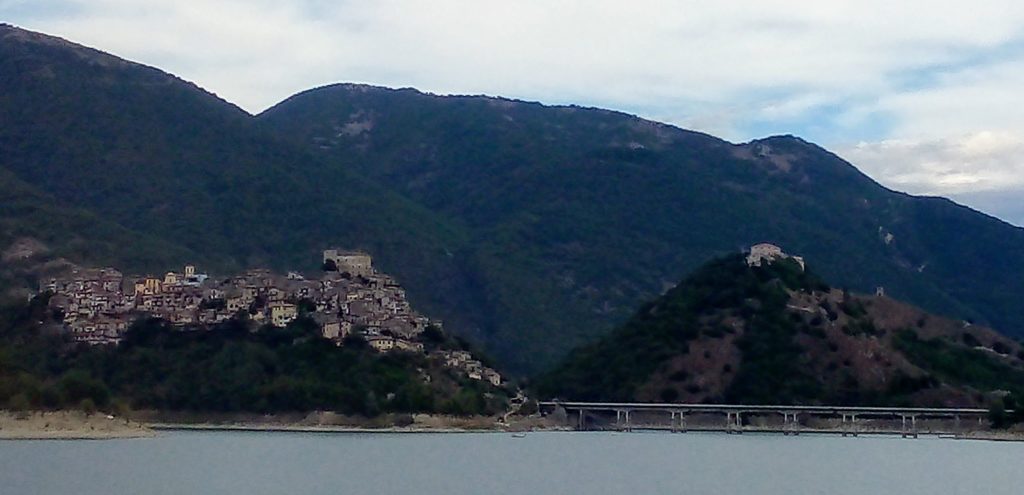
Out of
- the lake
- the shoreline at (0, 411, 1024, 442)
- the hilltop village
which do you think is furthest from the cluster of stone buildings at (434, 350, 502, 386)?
the lake

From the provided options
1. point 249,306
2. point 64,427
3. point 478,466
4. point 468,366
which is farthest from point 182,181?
point 478,466

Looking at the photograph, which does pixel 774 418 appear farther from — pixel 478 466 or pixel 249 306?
pixel 478 466

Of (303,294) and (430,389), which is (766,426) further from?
(303,294)

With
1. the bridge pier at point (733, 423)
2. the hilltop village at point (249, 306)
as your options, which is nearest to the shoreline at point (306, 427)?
the bridge pier at point (733, 423)

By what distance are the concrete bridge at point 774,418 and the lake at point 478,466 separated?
20.3m

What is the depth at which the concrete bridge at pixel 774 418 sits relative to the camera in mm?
127188

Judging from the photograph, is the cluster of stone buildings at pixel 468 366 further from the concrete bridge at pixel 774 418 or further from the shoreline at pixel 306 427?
the concrete bridge at pixel 774 418

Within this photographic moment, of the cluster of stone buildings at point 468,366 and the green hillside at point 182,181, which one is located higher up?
the green hillside at point 182,181

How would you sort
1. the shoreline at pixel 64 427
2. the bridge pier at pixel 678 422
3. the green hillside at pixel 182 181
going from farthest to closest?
the green hillside at pixel 182 181
the bridge pier at pixel 678 422
the shoreline at pixel 64 427

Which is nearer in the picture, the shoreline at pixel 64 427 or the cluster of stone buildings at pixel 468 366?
the shoreline at pixel 64 427

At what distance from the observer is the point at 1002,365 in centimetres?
14438

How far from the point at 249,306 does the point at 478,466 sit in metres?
53.0

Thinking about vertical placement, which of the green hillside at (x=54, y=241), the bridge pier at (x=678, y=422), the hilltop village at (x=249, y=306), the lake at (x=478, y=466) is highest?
the green hillside at (x=54, y=241)

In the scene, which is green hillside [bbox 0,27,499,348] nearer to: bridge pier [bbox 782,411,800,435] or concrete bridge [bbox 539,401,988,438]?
concrete bridge [bbox 539,401,988,438]
